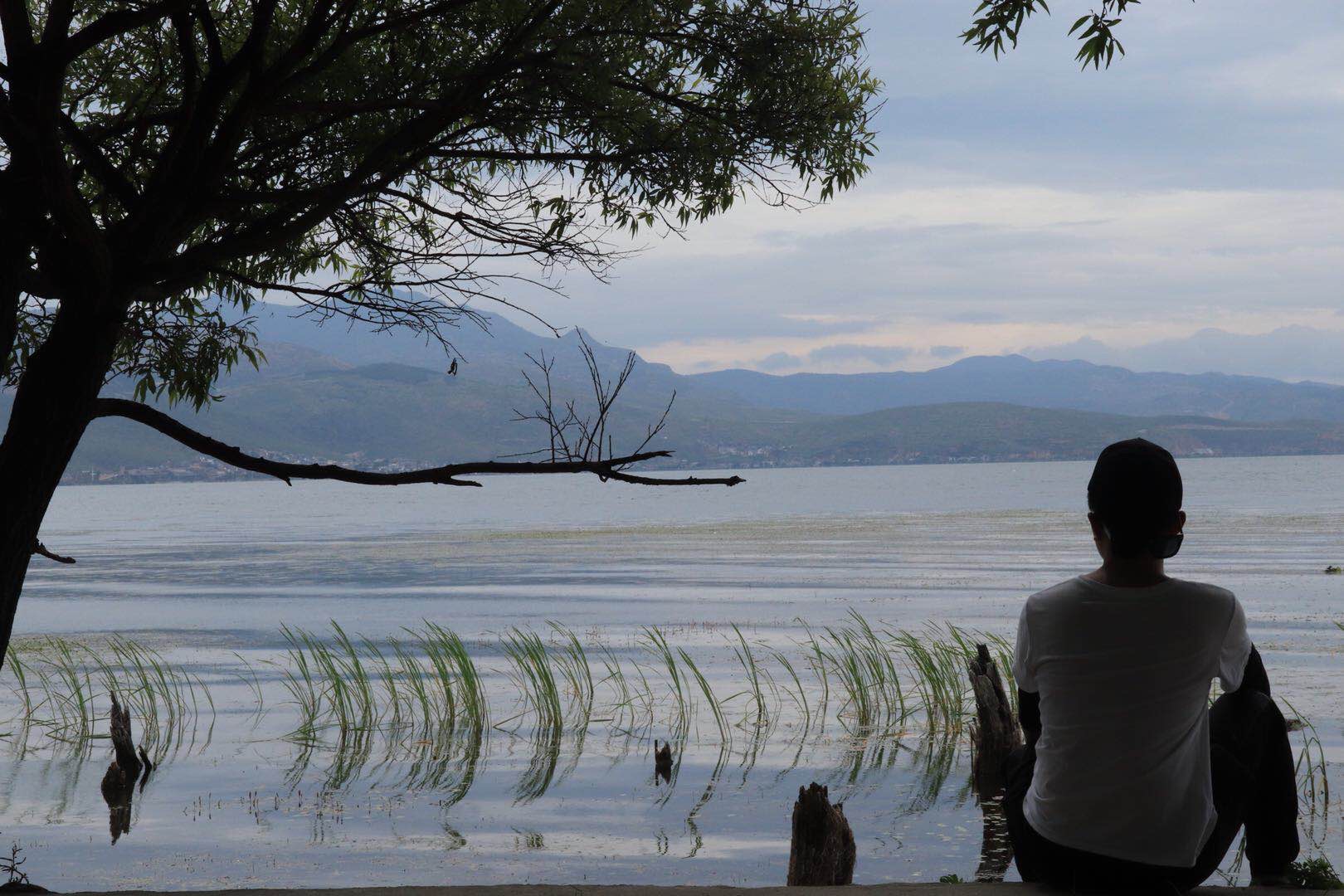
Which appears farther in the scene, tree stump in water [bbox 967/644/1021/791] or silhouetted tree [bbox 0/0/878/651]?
tree stump in water [bbox 967/644/1021/791]

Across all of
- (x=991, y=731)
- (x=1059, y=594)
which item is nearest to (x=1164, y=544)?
(x=1059, y=594)

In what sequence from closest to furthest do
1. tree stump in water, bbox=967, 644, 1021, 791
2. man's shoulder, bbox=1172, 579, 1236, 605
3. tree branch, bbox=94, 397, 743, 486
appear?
man's shoulder, bbox=1172, 579, 1236, 605, tree branch, bbox=94, 397, 743, 486, tree stump in water, bbox=967, 644, 1021, 791

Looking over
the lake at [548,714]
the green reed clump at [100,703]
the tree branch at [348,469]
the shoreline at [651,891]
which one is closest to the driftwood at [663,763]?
the lake at [548,714]

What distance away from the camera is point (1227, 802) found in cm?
377

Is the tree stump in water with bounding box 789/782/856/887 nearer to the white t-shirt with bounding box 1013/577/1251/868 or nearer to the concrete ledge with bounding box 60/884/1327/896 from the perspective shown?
the concrete ledge with bounding box 60/884/1327/896

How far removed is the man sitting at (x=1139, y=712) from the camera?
3.42 meters

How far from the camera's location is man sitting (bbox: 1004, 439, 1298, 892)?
3.42 m

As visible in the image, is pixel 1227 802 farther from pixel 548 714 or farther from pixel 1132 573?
pixel 548 714

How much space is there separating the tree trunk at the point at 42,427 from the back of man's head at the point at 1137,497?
3373mm

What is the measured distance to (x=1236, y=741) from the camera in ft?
12.4

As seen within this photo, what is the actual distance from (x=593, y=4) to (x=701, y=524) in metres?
61.9

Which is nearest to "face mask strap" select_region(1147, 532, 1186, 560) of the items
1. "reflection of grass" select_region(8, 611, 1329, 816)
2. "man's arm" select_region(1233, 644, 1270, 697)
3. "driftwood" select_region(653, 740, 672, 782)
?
"man's arm" select_region(1233, 644, 1270, 697)

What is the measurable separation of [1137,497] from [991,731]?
7.07 metres

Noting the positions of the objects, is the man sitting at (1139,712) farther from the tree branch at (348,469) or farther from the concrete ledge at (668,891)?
the tree branch at (348,469)
